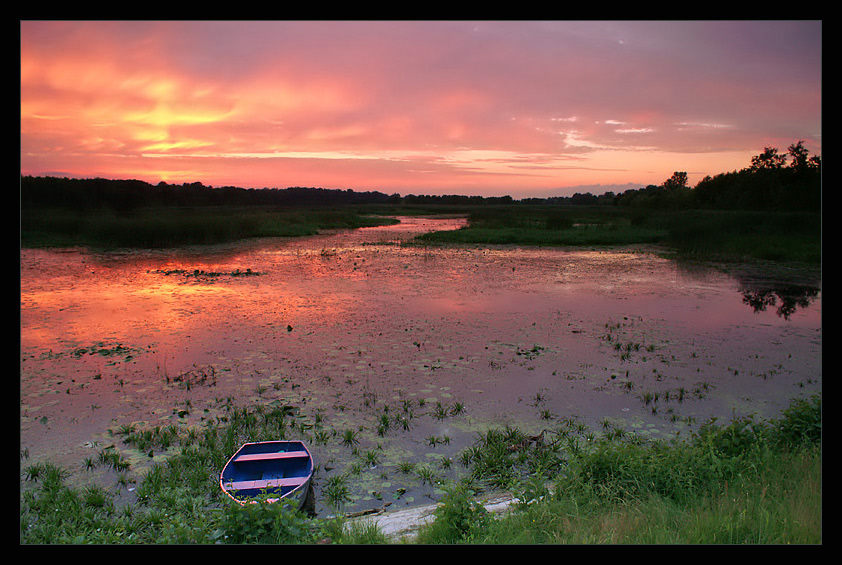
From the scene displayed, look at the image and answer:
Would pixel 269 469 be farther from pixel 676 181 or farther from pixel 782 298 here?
pixel 676 181

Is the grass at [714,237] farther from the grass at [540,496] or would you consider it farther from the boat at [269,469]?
the boat at [269,469]

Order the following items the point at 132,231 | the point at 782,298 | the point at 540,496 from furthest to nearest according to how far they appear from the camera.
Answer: the point at 132,231 < the point at 782,298 < the point at 540,496

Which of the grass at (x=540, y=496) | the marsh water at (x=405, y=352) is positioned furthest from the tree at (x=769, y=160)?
the grass at (x=540, y=496)

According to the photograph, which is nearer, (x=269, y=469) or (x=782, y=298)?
(x=269, y=469)

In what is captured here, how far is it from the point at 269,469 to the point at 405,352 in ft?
15.0

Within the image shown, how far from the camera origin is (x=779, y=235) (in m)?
29.1

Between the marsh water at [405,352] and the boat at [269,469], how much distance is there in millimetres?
412

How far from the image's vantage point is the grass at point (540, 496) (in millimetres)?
3430

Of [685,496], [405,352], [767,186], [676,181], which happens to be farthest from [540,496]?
[676,181]

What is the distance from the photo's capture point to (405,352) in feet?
31.2

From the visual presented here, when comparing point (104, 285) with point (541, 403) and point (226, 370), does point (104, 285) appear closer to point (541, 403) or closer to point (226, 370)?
point (226, 370)

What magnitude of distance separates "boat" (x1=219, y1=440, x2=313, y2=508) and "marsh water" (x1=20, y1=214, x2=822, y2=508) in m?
0.41

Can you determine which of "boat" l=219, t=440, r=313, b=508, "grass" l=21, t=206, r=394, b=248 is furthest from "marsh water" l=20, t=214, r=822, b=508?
"grass" l=21, t=206, r=394, b=248

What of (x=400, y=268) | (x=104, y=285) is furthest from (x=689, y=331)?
(x=104, y=285)
